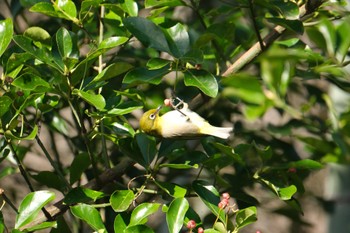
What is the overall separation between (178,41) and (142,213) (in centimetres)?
37

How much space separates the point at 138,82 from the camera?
1.42 m

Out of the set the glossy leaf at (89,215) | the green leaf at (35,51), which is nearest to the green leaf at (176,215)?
the glossy leaf at (89,215)

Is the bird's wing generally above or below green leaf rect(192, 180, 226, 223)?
above

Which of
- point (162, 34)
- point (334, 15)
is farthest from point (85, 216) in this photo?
point (334, 15)

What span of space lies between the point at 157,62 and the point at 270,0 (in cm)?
29

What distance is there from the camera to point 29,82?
1.36 metres

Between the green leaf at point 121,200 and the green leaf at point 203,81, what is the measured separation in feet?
0.80

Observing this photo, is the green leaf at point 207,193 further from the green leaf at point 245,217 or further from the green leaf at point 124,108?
the green leaf at point 124,108

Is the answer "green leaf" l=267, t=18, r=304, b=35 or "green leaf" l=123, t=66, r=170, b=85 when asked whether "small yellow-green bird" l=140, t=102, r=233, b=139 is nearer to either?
"green leaf" l=123, t=66, r=170, b=85

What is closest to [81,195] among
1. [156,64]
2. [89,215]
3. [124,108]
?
[89,215]

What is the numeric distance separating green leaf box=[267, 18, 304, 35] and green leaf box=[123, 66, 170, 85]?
25cm

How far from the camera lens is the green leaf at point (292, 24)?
4.77ft

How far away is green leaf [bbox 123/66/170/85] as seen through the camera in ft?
4.63

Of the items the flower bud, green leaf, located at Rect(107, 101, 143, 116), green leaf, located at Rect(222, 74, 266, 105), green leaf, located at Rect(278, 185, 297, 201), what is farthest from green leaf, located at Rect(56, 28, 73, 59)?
green leaf, located at Rect(222, 74, 266, 105)
